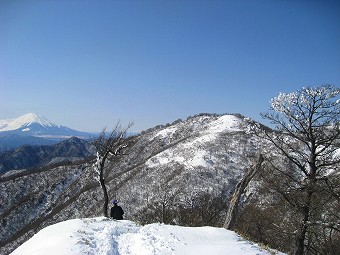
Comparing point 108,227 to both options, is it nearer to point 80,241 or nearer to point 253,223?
point 80,241

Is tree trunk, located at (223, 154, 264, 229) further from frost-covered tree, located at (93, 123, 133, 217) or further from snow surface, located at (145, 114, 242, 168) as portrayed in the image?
snow surface, located at (145, 114, 242, 168)

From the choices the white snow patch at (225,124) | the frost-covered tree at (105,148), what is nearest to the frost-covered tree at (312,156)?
the frost-covered tree at (105,148)

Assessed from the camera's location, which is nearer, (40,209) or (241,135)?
(241,135)

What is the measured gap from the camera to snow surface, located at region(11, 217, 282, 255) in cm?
1243

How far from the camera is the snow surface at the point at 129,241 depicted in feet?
40.8

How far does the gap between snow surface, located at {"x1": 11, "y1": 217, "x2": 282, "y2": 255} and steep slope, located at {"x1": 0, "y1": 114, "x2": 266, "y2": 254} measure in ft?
77.5

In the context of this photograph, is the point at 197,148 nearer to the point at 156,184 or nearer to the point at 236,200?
the point at 156,184

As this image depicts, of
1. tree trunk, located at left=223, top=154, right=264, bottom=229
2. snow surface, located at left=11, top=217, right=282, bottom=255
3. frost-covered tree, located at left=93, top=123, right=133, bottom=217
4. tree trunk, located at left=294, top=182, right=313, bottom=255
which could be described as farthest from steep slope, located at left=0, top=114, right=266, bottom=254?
snow surface, located at left=11, top=217, right=282, bottom=255

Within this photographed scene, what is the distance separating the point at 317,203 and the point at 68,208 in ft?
264

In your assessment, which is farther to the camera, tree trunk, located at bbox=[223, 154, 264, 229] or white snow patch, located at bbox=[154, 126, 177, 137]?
white snow patch, located at bbox=[154, 126, 177, 137]

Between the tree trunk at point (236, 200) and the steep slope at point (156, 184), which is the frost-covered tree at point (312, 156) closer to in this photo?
the tree trunk at point (236, 200)

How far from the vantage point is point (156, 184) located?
74.8 metres

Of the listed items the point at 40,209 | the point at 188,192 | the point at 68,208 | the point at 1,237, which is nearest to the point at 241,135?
the point at 188,192

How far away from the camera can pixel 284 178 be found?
21656mm
